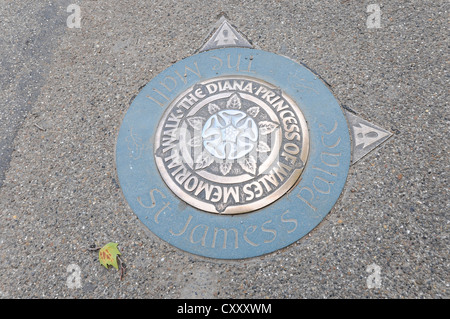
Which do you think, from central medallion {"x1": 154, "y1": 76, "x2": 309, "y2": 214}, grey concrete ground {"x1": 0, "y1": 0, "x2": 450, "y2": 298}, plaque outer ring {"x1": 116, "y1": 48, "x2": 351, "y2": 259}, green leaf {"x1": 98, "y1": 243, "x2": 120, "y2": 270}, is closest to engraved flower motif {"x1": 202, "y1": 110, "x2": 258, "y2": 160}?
central medallion {"x1": 154, "y1": 76, "x2": 309, "y2": 214}

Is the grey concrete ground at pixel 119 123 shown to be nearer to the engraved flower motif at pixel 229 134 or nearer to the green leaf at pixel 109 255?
the green leaf at pixel 109 255

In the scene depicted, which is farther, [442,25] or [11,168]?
[442,25]

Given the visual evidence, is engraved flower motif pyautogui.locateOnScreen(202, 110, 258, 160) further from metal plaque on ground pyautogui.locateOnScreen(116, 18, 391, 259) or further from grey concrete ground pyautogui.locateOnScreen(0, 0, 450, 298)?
grey concrete ground pyautogui.locateOnScreen(0, 0, 450, 298)

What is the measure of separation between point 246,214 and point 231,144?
0.51m

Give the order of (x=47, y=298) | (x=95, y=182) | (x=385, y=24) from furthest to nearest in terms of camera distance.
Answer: (x=385, y=24), (x=95, y=182), (x=47, y=298)

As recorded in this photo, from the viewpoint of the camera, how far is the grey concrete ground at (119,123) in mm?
2107

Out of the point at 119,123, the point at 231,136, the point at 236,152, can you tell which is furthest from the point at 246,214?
the point at 119,123

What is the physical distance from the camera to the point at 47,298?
84.4 inches

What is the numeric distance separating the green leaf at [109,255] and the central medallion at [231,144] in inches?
20.6

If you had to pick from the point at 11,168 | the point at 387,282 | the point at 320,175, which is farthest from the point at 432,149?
the point at 11,168

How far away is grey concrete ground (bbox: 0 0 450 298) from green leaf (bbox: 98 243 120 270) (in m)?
0.05

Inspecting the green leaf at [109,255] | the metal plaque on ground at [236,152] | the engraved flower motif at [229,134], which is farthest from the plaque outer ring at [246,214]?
the engraved flower motif at [229,134]

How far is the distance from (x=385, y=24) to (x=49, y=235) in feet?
9.78
